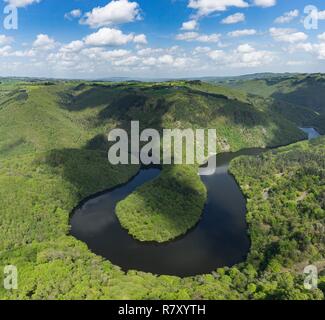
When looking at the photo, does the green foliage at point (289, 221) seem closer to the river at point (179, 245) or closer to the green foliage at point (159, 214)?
the river at point (179, 245)

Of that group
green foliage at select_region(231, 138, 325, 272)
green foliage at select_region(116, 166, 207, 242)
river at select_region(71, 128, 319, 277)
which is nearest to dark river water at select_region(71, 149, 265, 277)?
river at select_region(71, 128, 319, 277)

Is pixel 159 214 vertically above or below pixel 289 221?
below

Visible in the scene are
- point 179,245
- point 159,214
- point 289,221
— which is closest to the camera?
point 289,221

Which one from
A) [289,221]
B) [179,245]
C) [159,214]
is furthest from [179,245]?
[289,221]

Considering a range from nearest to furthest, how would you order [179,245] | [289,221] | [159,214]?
1. [289,221]
2. [179,245]
3. [159,214]

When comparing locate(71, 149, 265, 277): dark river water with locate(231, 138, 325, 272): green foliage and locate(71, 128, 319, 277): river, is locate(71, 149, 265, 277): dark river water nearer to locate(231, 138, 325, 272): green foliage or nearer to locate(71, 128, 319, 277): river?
locate(71, 128, 319, 277): river

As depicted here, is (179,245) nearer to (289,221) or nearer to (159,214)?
(159,214)

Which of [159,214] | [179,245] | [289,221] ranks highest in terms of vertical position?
[289,221]

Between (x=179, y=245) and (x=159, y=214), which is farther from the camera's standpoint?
(x=159, y=214)

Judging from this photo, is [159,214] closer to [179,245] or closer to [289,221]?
[179,245]

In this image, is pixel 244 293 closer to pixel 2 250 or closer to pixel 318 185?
pixel 318 185

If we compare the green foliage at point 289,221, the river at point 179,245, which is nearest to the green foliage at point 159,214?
the river at point 179,245
